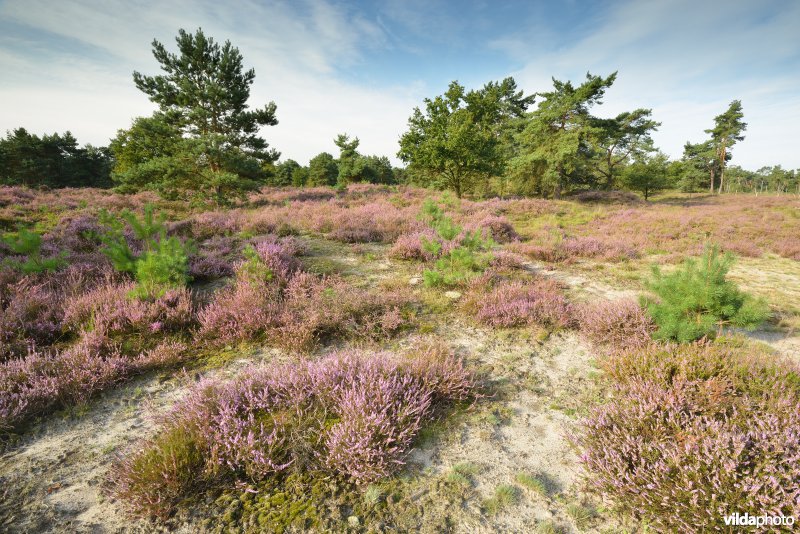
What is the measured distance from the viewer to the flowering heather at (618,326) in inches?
154

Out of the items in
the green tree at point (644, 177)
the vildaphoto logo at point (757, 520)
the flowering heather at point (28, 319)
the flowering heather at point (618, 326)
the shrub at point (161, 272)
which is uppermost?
the green tree at point (644, 177)

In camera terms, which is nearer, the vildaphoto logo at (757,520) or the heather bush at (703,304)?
the vildaphoto logo at (757,520)

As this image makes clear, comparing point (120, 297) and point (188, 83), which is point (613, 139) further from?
point (120, 297)

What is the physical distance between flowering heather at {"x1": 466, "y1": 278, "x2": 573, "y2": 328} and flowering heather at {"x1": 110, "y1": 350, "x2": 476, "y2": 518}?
1656 mm

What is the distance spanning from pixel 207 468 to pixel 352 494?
39.3 inches

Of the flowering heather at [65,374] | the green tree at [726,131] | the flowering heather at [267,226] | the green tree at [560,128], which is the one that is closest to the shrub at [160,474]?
the flowering heather at [65,374]

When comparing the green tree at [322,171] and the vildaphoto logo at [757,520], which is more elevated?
the green tree at [322,171]

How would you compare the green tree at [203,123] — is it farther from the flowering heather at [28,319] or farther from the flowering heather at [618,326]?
the flowering heather at [618,326]


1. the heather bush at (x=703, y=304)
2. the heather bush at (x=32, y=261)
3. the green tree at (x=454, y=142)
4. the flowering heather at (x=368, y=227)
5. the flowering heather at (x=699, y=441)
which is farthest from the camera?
the green tree at (x=454, y=142)

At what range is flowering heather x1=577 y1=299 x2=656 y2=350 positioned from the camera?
3916 mm

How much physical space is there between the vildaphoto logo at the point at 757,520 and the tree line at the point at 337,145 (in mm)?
18297

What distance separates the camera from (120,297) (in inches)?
175

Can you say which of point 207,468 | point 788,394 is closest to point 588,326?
point 788,394

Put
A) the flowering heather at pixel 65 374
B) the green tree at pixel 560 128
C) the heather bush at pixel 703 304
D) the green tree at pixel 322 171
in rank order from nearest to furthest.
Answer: the flowering heather at pixel 65 374, the heather bush at pixel 703 304, the green tree at pixel 560 128, the green tree at pixel 322 171
